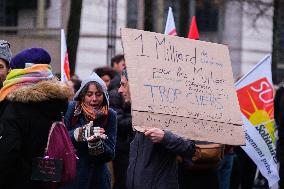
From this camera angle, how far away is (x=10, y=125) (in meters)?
4.96

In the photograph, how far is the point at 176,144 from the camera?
18.0 feet

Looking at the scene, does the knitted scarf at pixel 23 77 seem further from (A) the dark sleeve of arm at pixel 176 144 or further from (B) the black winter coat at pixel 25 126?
(A) the dark sleeve of arm at pixel 176 144

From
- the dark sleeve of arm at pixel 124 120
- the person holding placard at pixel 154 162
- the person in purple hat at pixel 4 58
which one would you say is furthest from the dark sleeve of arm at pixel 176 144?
the dark sleeve of arm at pixel 124 120

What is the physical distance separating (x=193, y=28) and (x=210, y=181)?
2.10 meters

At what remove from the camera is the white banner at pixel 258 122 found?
8914 mm

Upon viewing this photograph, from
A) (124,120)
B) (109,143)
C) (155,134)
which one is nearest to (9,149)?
(155,134)

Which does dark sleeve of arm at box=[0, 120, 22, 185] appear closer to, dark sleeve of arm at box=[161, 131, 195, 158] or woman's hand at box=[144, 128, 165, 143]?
woman's hand at box=[144, 128, 165, 143]

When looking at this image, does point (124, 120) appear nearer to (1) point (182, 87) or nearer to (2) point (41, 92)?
(1) point (182, 87)

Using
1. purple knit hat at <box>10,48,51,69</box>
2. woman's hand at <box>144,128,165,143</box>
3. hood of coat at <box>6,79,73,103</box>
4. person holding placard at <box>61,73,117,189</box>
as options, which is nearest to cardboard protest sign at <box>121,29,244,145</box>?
woman's hand at <box>144,128,165,143</box>

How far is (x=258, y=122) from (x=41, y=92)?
14.1 feet

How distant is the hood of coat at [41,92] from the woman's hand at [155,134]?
22.7 inches

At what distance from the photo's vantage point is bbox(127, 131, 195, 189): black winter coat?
18.3 ft

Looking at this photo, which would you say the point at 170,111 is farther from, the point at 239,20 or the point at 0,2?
the point at 239,20

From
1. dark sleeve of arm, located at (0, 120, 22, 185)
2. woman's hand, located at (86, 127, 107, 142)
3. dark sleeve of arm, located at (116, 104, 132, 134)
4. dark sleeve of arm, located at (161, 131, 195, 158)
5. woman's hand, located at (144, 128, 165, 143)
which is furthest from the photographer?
dark sleeve of arm, located at (116, 104, 132, 134)
